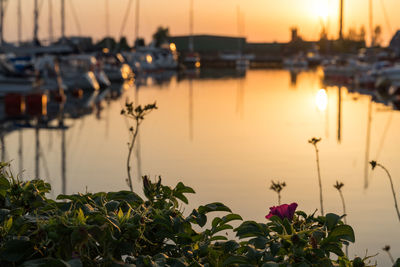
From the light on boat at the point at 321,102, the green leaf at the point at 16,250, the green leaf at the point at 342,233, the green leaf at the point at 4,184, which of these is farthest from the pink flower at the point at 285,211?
the light on boat at the point at 321,102

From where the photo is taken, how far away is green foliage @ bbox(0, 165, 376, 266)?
10.7 ft

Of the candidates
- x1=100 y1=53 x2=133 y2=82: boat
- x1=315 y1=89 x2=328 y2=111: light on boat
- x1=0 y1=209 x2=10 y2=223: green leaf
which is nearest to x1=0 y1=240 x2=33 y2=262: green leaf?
x1=0 y1=209 x2=10 y2=223: green leaf

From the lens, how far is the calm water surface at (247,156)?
1155 cm

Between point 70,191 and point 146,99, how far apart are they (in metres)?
31.0

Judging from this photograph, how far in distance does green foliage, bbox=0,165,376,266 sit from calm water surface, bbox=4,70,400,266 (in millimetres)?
533

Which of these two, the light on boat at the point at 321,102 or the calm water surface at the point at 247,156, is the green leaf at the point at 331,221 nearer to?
the calm water surface at the point at 247,156

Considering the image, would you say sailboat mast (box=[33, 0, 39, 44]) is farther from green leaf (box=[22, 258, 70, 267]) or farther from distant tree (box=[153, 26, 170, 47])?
distant tree (box=[153, 26, 170, 47])

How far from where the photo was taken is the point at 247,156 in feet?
58.4

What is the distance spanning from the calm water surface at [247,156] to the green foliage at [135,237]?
0.53 metres

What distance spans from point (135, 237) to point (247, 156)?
564 inches

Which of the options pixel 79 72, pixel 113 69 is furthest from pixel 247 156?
pixel 113 69

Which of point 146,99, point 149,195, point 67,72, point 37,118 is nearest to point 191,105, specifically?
point 146,99

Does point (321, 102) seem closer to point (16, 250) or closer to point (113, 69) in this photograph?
point (113, 69)

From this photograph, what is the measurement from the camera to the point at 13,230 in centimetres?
362
